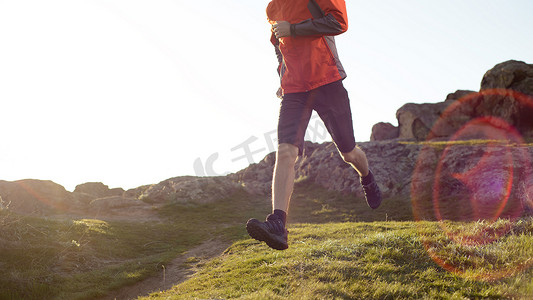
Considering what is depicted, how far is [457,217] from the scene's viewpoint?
45.3ft

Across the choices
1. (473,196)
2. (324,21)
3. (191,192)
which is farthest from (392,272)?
(191,192)

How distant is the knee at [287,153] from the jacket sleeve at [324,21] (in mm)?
1412

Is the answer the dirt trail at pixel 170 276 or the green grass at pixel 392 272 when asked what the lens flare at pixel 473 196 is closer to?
the green grass at pixel 392 272

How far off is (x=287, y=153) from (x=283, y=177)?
299 millimetres

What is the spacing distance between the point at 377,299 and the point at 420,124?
39.7 m

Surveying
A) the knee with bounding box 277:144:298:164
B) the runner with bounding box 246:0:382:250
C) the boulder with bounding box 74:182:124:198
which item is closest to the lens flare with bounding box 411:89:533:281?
the runner with bounding box 246:0:382:250

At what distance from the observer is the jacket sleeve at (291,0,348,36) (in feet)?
14.0

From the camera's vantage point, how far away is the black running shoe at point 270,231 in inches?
149

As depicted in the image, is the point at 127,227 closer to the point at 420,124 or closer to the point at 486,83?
the point at 420,124

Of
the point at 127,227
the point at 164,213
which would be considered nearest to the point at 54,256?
the point at 127,227

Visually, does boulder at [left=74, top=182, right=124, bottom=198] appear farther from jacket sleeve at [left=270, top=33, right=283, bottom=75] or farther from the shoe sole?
the shoe sole

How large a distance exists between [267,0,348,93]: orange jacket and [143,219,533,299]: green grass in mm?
2494

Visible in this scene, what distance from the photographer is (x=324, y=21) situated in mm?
4270

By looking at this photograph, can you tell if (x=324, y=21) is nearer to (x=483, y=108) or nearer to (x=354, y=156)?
(x=354, y=156)
